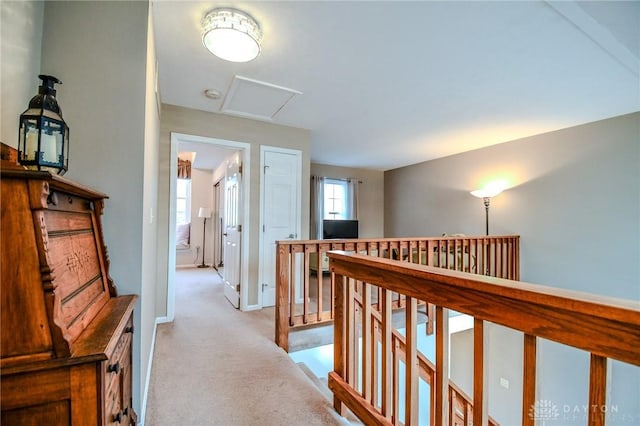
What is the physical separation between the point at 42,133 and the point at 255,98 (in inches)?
80.9

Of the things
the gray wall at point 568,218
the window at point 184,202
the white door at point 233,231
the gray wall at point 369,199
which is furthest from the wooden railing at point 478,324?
the window at point 184,202

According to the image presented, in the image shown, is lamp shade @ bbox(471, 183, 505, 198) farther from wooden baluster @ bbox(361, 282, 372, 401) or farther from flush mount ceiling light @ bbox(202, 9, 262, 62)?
flush mount ceiling light @ bbox(202, 9, 262, 62)

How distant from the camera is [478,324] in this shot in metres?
0.87

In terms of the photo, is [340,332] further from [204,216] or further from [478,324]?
[204,216]

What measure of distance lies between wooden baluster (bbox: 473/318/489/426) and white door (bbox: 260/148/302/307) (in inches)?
110

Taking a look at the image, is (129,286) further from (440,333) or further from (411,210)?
(411,210)

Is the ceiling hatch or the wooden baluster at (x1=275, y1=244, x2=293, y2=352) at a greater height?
the ceiling hatch

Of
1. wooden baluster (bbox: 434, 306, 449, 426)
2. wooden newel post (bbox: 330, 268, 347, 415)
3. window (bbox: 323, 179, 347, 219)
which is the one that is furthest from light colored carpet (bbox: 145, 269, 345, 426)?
window (bbox: 323, 179, 347, 219)

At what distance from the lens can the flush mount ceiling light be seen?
1.66 metres

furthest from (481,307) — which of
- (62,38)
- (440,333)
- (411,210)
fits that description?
(411,210)

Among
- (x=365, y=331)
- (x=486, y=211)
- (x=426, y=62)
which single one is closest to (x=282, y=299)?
(x=365, y=331)

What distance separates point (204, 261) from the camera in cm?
648

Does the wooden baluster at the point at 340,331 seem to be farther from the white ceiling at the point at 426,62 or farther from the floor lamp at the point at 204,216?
the floor lamp at the point at 204,216

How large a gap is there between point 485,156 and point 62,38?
16.5 ft
